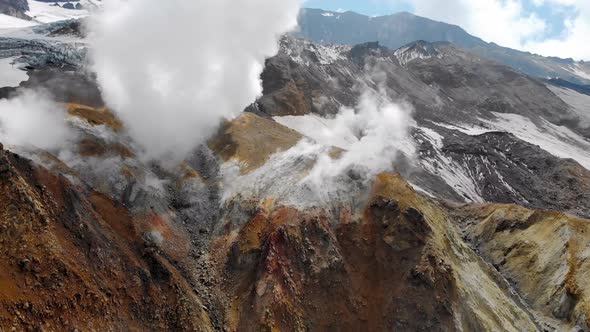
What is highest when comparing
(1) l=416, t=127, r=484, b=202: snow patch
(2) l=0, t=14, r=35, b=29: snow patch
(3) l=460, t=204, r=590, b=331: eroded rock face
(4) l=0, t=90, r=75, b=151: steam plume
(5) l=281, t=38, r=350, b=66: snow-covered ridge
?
(3) l=460, t=204, r=590, b=331: eroded rock face

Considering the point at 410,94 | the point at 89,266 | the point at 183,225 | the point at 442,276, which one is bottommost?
the point at 410,94

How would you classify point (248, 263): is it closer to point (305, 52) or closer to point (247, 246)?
point (247, 246)

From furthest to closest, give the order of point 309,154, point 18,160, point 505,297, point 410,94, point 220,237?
point 410,94, point 309,154, point 505,297, point 220,237, point 18,160

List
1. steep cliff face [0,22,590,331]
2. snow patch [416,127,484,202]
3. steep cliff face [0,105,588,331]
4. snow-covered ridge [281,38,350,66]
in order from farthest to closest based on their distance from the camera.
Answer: snow-covered ridge [281,38,350,66] → snow patch [416,127,484,202] → steep cliff face [0,22,590,331] → steep cliff face [0,105,588,331]

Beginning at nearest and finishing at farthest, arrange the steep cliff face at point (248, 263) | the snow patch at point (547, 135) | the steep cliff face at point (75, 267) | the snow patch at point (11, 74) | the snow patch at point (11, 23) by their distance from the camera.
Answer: the steep cliff face at point (75, 267) < the steep cliff face at point (248, 263) < the snow patch at point (11, 74) < the snow patch at point (547, 135) < the snow patch at point (11, 23)

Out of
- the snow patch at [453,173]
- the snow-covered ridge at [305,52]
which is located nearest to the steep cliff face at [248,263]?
the snow patch at [453,173]

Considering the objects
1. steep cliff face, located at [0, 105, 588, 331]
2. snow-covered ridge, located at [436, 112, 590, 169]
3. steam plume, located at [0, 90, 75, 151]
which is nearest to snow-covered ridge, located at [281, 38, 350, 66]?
snow-covered ridge, located at [436, 112, 590, 169]

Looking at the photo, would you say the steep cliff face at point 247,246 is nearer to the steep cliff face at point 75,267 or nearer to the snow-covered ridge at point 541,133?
the steep cliff face at point 75,267

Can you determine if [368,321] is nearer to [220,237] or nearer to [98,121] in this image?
[220,237]

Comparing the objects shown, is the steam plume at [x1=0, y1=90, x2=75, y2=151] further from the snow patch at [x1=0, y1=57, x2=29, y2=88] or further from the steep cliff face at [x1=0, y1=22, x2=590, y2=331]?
the snow patch at [x1=0, y1=57, x2=29, y2=88]

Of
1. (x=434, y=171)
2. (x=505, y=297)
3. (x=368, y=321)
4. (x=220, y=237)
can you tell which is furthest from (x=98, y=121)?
(x=434, y=171)

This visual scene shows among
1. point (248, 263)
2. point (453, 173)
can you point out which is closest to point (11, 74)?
point (248, 263)
